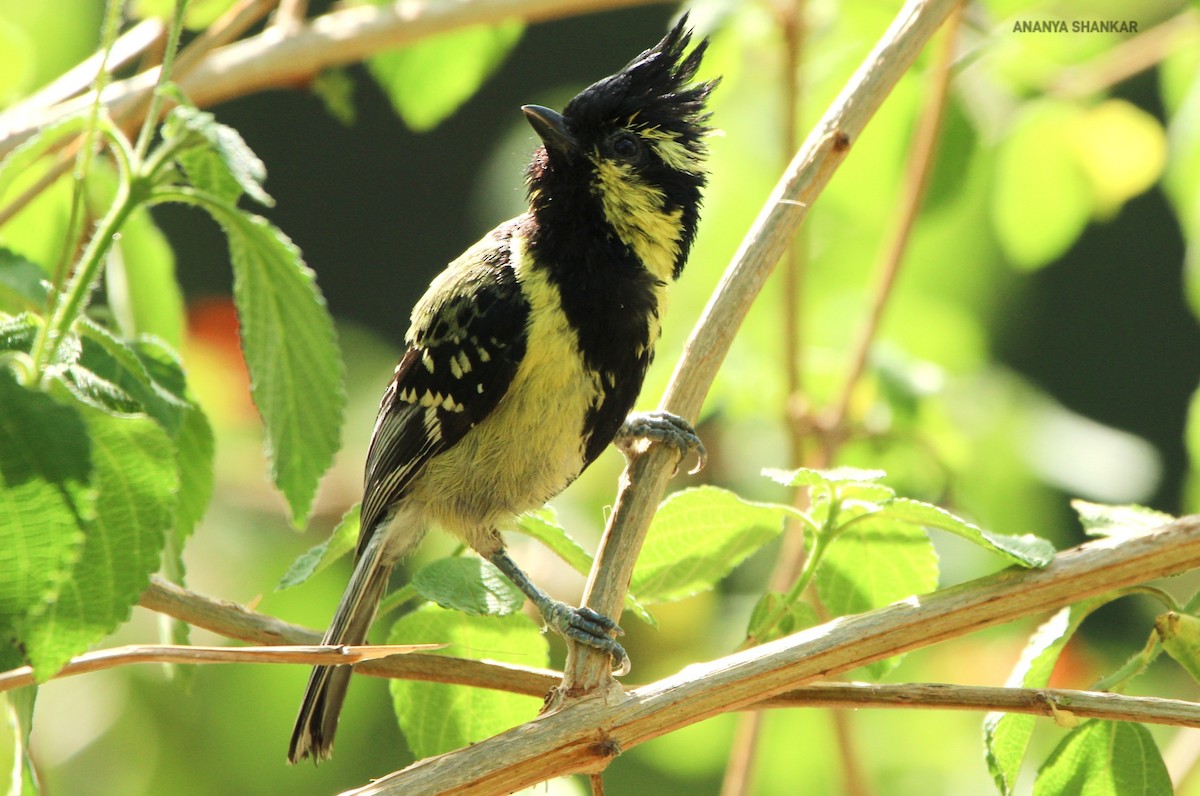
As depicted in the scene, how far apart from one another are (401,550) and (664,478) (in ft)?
2.46

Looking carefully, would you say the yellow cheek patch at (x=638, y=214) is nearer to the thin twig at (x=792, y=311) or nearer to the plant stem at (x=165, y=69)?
the thin twig at (x=792, y=311)

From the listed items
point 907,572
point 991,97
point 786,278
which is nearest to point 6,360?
point 907,572

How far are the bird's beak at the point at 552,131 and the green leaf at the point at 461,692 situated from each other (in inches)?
33.7

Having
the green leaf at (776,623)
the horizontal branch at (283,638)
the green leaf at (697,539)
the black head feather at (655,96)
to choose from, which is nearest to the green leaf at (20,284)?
the horizontal branch at (283,638)

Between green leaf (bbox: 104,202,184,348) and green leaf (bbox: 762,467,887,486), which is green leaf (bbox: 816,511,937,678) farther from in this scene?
green leaf (bbox: 104,202,184,348)

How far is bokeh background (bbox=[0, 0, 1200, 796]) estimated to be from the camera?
239cm

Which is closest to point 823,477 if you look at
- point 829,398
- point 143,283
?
point 143,283

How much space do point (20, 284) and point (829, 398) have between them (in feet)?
5.68

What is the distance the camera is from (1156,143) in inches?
104

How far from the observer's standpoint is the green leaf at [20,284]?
127 centimetres

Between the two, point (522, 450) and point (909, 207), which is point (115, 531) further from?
point (909, 207)

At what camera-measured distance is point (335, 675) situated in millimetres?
1842

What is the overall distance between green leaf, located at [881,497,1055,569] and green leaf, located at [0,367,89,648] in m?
0.77

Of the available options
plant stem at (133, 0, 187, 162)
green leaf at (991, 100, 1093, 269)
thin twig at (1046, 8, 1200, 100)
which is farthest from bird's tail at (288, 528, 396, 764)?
thin twig at (1046, 8, 1200, 100)
